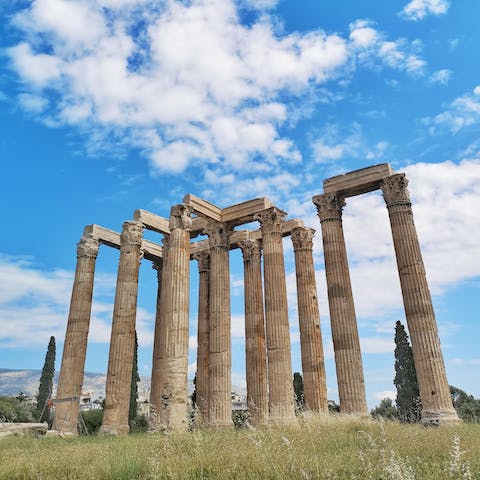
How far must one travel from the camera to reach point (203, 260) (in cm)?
3022

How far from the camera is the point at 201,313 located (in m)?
29.2

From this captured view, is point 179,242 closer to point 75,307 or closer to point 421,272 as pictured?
point 75,307

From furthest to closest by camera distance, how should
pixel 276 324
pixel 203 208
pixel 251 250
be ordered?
pixel 251 250, pixel 203 208, pixel 276 324

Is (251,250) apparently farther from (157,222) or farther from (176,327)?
(176,327)

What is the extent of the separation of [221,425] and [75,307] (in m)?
10.8

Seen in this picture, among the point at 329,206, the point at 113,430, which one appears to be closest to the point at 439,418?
the point at 329,206

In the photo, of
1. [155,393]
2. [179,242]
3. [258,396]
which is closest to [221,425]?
[258,396]

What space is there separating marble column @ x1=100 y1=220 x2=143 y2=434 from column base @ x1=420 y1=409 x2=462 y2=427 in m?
14.0

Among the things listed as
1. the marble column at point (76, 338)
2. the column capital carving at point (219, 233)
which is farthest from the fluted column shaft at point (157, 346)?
the column capital carving at point (219, 233)

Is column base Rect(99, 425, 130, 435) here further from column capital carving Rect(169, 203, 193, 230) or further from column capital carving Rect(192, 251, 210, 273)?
column capital carving Rect(192, 251, 210, 273)

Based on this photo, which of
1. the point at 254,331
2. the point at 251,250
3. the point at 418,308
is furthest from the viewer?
the point at 251,250

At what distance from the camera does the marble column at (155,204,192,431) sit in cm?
1841

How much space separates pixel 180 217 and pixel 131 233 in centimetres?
432

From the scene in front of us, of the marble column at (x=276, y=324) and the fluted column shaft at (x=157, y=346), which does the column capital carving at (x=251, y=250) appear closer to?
the marble column at (x=276, y=324)
